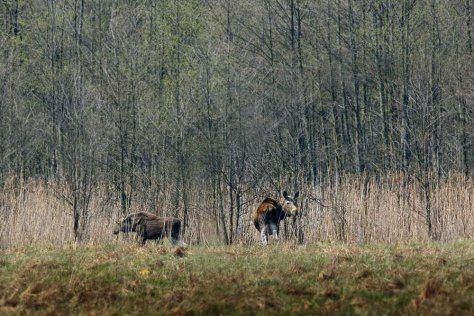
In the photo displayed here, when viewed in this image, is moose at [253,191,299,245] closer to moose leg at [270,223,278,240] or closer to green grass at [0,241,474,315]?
moose leg at [270,223,278,240]

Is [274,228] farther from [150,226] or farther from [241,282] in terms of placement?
[241,282]

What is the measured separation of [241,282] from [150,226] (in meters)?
6.59

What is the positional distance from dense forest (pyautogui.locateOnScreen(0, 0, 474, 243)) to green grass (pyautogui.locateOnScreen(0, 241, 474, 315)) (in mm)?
4593

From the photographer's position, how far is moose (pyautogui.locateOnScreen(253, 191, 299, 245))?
16094 millimetres

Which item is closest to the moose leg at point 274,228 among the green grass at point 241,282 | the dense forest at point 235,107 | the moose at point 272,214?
the moose at point 272,214

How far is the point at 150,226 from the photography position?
620 inches

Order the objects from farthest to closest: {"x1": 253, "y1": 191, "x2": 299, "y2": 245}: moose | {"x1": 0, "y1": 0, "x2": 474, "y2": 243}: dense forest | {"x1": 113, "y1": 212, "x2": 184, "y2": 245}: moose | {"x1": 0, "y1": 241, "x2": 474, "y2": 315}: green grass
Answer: {"x1": 0, "y1": 0, "x2": 474, "y2": 243}: dense forest, {"x1": 253, "y1": 191, "x2": 299, "y2": 245}: moose, {"x1": 113, "y1": 212, "x2": 184, "y2": 245}: moose, {"x1": 0, "y1": 241, "x2": 474, "y2": 315}: green grass

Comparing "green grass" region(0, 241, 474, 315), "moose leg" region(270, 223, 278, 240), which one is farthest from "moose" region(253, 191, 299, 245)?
"green grass" region(0, 241, 474, 315)

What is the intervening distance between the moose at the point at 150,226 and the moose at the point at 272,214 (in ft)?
4.96

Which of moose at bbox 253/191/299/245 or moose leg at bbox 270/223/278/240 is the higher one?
moose at bbox 253/191/299/245

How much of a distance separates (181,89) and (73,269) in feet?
31.7

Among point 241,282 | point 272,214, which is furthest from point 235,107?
point 241,282

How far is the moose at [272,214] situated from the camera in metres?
16.1

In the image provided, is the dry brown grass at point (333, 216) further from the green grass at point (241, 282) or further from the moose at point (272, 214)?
the green grass at point (241, 282)
